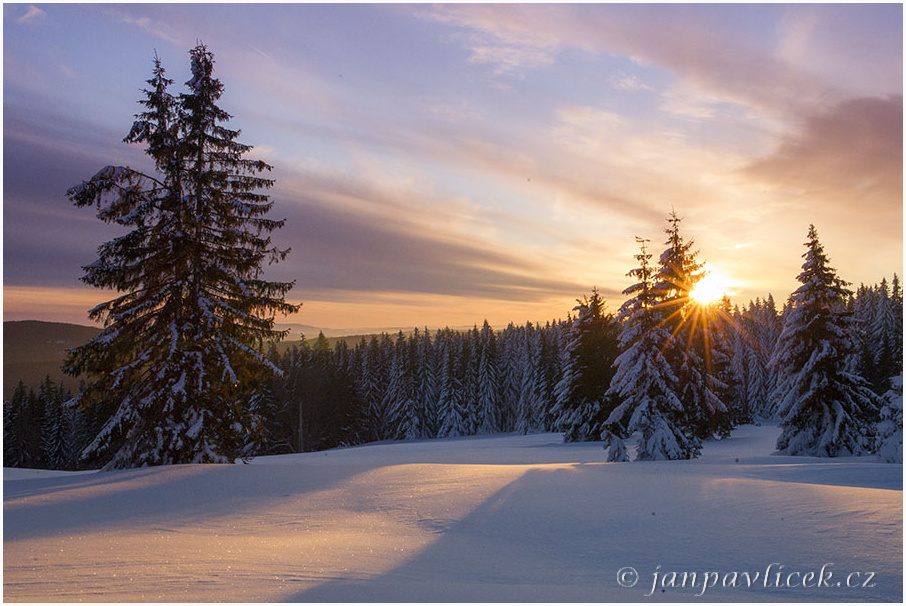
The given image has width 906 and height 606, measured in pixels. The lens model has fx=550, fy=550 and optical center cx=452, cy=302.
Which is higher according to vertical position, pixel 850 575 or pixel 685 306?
pixel 685 306

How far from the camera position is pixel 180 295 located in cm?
1666

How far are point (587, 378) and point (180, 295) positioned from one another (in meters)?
28.8

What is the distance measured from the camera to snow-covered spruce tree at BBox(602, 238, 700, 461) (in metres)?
22.6

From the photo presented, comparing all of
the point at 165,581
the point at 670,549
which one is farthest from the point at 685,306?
the point at 165,581

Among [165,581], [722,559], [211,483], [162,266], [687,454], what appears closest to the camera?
[165,581]

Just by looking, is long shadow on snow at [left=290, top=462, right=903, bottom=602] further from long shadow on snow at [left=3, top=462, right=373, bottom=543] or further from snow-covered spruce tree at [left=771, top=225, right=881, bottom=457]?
snow-covered spruce tree at [left=771, top=225, right=881, bottom=457]

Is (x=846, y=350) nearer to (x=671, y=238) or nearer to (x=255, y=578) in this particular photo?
(x=671, y=238)

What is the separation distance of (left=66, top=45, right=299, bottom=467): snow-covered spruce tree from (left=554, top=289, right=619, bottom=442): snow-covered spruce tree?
2569 centimetres

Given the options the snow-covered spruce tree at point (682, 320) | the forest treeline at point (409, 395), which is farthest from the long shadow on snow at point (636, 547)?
the forest treeline at point (409, 395)

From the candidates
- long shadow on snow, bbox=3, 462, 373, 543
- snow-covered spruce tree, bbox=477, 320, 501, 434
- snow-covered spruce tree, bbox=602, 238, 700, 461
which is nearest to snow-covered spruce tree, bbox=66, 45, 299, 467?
long shadow on snow, bbox=3, 462, 373, 543

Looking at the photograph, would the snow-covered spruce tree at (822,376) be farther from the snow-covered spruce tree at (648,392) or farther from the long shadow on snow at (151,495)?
the long shadow on snow at (151,495)

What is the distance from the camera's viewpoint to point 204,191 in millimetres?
17016

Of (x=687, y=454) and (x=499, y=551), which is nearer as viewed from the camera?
(x=499, y=551)

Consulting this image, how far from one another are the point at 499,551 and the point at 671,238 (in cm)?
2216
